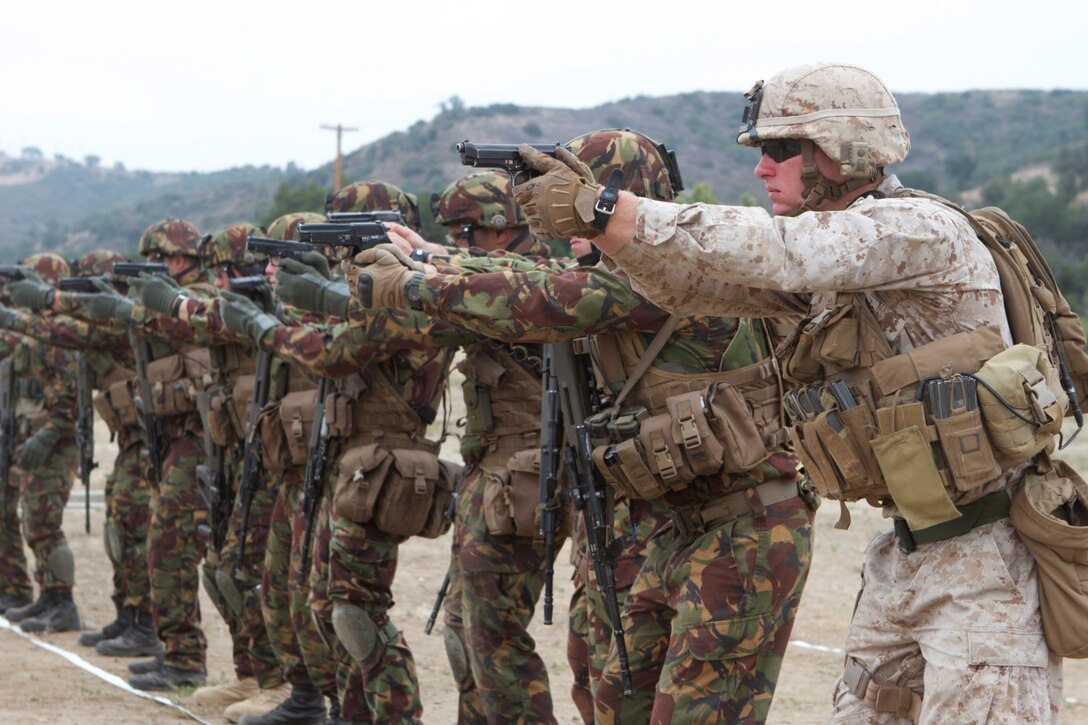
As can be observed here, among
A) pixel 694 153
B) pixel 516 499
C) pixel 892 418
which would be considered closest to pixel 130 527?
pixel 516 499

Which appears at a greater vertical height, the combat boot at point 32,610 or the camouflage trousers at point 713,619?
the camouflage trousers at point 713,619

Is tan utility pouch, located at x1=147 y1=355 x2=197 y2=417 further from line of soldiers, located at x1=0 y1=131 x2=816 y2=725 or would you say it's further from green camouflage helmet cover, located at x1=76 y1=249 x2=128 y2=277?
green camouflage helmet cover, located at x1=76 y1=249 x2=128 y2=277

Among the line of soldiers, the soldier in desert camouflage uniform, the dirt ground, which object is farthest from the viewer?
the dirt ground

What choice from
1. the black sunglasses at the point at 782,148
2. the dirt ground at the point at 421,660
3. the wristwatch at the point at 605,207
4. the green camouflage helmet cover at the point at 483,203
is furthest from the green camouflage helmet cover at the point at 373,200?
the wristwatch at the point at 605,207

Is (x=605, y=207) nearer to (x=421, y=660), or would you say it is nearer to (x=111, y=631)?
(x=421, y=660)

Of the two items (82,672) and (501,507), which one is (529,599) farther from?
(82,672)

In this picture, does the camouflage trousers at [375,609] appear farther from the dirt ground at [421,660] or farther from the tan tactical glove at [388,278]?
the tan tactical glove at [388,278]

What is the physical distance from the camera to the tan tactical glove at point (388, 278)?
199 inches

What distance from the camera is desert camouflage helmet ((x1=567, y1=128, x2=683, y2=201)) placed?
508 cm

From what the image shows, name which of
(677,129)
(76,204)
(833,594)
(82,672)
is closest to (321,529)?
(82,672)

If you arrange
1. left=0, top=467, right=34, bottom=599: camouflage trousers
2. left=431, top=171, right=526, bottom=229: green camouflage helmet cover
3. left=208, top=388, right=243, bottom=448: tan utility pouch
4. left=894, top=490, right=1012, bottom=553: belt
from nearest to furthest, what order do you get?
left=894, top=490, right=1012, bottom=553: belt
left=431, top=171, right=526, bottom=229: green camouflage helmet cover
left=208, top=388, right=243, bottom=448: tan utility pouch
left=0, top=467, right=34, bottom=599: camouflage trousers

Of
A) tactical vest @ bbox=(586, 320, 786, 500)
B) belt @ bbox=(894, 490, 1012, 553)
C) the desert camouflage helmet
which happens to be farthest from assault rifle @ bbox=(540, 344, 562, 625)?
belt @ bbox=(894, 490, 1012, 553)

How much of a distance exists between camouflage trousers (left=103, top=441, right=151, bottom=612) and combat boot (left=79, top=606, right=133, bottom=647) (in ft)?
0.28

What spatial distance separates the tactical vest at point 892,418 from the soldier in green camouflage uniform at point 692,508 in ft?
2.50
